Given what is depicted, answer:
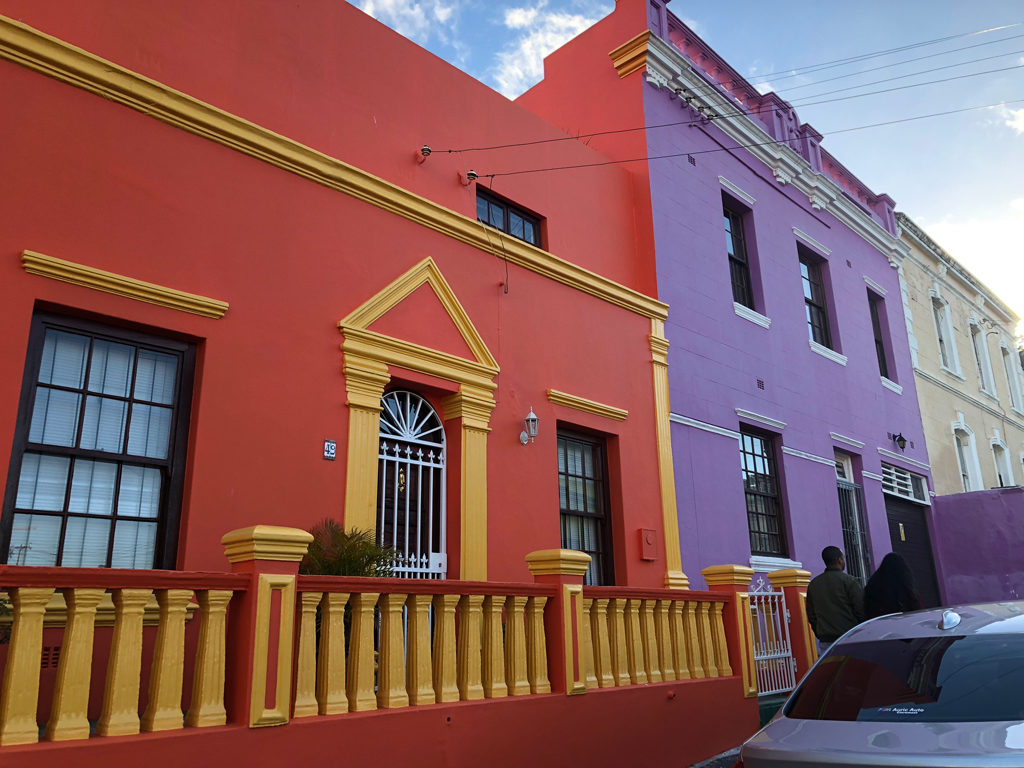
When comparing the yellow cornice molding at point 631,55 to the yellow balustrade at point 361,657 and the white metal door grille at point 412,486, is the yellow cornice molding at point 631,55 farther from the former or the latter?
the yellow balustrade at point 361,657

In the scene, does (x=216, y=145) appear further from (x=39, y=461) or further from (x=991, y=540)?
(x=991, y=540)

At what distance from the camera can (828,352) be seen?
563 inches

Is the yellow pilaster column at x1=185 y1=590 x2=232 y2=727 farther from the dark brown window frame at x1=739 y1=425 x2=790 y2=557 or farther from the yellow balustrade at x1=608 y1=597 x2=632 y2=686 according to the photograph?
the dark brown window frame at x1=739 y1=425 x2=790 y2=557

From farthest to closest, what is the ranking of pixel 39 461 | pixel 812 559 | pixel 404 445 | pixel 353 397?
pixel 812 559, pixel 404 445, pixel 353 397, pixel 39 461

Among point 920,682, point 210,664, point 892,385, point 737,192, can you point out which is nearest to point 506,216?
point 737,192

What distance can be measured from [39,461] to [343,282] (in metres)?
2.92

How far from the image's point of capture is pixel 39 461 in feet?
19.1

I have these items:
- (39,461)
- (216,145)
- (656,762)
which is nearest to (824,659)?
(656,762)

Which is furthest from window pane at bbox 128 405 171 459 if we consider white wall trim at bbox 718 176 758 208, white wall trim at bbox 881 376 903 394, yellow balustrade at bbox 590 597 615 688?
white wall trim at bbox 881 376 903 394

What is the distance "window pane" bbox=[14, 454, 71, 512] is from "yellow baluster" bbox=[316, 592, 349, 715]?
7.51 ft

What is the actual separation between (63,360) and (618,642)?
184 inches

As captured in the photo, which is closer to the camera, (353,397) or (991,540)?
(353,397)

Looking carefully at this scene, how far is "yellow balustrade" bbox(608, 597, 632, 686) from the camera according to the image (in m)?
6.61

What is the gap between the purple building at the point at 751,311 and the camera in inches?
444
